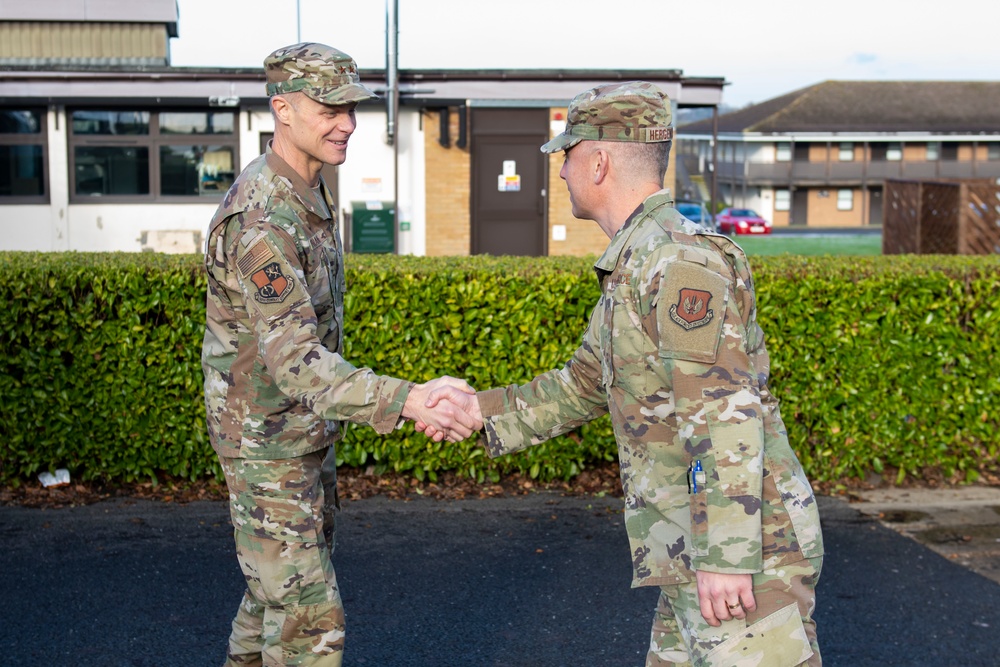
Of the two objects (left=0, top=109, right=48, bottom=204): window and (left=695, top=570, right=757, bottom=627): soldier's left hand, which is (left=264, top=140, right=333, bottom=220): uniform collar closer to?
(left=695, top=570, right=757, bottom=627): soldier's left hand

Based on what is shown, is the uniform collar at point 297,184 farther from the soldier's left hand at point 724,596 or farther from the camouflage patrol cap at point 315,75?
the soldier's left hand at point 724,596

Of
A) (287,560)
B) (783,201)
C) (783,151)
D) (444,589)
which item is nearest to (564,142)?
(287,560)

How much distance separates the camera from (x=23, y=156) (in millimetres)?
22250

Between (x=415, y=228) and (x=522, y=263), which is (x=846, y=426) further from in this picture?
(x=415, y=228)

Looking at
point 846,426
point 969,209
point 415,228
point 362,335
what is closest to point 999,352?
point 846,426

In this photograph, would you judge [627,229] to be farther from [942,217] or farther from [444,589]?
[942,217]

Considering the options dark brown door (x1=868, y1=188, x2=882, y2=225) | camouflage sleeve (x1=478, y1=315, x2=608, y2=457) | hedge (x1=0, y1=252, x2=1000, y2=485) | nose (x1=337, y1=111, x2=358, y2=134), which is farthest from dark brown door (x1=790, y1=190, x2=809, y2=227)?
camouflage sleeve (x1=478, y1=315, x2=608, y2=457)

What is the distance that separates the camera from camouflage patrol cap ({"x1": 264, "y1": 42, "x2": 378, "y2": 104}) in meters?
3.75

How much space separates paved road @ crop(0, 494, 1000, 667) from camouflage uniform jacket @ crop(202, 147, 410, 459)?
1499 mm

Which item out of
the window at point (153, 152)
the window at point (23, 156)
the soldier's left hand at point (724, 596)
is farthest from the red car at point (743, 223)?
the soldier's left hand at point (724, 596)

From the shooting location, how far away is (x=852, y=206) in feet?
226

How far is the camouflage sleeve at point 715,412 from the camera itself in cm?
284

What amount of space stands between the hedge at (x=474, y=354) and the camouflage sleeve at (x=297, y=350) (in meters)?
3.62

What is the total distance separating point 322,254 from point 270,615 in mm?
1209
